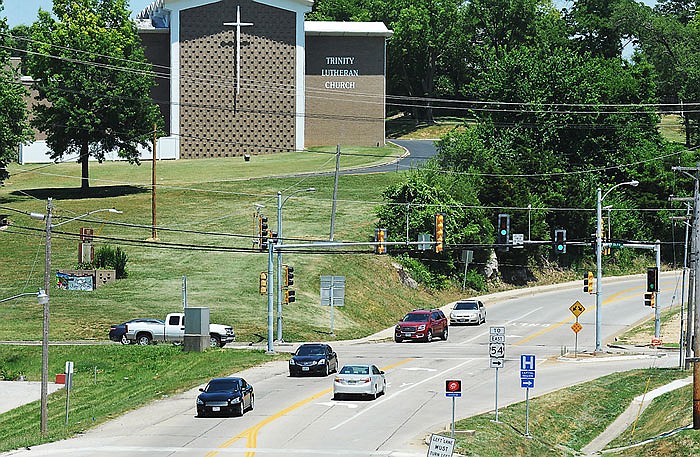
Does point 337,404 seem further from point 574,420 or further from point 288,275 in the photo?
point 288,275

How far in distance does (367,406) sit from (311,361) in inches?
318

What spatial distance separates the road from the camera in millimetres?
35500

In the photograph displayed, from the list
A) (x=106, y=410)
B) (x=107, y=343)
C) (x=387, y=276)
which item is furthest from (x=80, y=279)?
(x=106, y=410)

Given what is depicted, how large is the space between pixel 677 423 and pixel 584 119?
229 feet

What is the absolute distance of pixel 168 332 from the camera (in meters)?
63.2

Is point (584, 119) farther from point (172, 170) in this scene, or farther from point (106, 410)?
point (106, 410)

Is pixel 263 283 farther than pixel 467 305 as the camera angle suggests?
No

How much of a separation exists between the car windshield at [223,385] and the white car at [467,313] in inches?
1454

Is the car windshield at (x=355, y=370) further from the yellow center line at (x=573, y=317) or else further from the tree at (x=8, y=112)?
the tree at (x=8, y=112)

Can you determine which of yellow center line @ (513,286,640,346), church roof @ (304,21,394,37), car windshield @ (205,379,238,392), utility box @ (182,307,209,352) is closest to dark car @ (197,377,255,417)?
car windshield @ (205,379,238,392)

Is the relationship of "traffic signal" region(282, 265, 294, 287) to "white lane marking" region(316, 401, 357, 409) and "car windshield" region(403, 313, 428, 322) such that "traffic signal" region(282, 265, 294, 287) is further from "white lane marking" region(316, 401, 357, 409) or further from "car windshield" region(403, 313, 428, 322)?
"white lane marking" region(316, 401, 357, 409)

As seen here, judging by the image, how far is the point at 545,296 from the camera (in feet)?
301

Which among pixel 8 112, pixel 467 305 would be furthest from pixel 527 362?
pixel 8 112

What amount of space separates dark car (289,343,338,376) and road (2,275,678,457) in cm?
58
